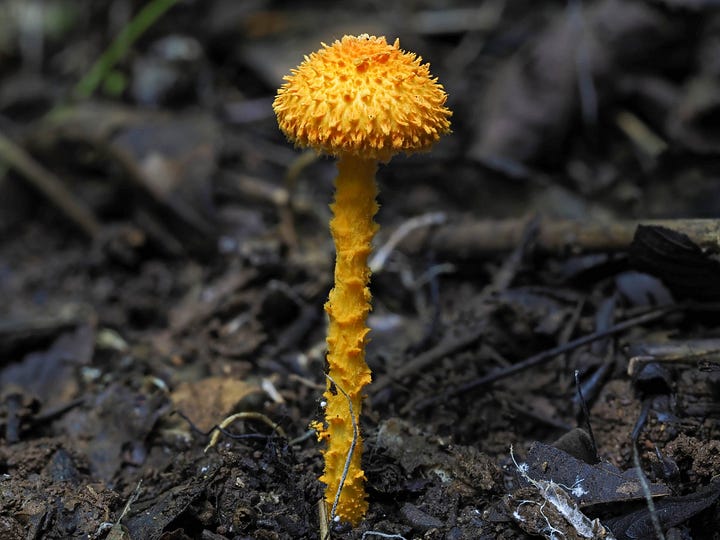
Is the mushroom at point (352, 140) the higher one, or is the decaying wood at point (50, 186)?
the mushroom at point (352, 140)

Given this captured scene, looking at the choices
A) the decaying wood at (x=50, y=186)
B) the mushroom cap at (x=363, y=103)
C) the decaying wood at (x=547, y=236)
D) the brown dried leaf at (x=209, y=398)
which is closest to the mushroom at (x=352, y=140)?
the mushroom cap at (x=363, y=103)

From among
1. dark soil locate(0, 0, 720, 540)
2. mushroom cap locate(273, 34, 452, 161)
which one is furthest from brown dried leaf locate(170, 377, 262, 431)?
mushroom cap locate(273, 34, 452, 161)

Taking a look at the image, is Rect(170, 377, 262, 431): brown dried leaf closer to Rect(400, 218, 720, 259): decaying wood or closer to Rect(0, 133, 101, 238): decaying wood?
Rect(400, 218, 720, 259): decaying wood

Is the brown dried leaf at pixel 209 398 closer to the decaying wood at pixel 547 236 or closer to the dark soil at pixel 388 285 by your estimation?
the dark soil at pixel 388 285

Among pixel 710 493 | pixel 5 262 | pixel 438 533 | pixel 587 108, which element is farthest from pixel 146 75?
pixel 710 493

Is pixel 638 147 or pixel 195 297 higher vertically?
pixel 638 147

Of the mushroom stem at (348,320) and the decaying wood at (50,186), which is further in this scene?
the decaying wood at (50,186)

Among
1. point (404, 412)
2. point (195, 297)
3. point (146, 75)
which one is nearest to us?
point (404, 412)

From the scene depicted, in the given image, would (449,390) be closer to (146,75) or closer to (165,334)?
(165,334)
